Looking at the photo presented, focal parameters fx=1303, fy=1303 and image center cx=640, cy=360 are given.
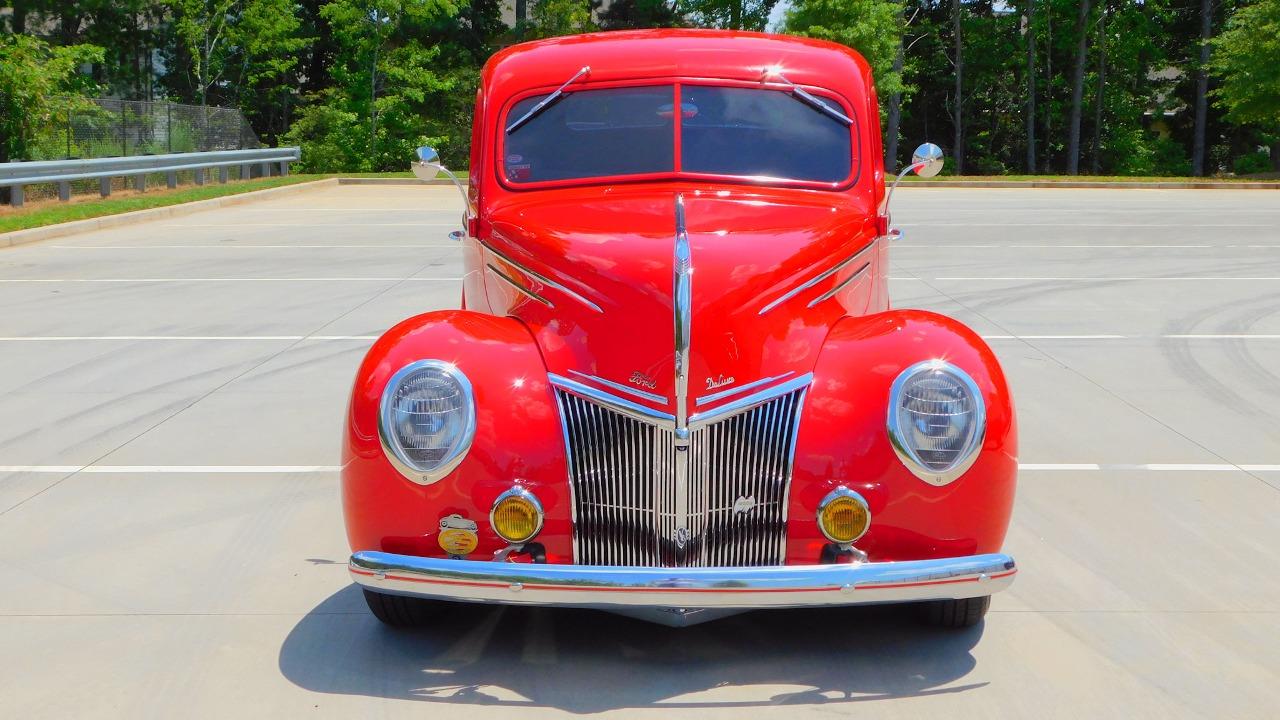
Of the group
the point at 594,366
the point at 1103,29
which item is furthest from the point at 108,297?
the point at 1103,29

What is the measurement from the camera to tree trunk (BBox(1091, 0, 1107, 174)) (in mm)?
50656

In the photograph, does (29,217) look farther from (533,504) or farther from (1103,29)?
(1103,29)

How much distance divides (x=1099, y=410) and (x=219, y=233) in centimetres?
1459

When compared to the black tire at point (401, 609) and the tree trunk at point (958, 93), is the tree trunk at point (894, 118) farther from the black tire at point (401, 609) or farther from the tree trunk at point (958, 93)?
the black tire at point (401, 609)

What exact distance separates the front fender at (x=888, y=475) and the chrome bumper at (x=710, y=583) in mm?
199

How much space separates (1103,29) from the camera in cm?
5084

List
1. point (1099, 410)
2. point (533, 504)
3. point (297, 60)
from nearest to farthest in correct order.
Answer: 1. point (533, 504)
2. point (1099, 410)
3. point (297, 60)

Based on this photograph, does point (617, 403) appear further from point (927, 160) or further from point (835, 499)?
point (927, 160)

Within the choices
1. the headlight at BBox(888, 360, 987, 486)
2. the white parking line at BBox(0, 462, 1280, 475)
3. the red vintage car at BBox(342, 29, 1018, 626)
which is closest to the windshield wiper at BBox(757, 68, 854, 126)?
the red vintage car at BBox(342, 29, 1018, 626)

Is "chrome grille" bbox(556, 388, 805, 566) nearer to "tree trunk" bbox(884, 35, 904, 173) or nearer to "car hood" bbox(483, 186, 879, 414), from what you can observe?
"car hood" bbox(483, 186, 879, 414)

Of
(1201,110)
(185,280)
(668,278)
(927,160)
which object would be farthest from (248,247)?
(1201,110)

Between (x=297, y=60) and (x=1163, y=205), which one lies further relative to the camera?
(x=297, y=60)

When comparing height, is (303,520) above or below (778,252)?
below

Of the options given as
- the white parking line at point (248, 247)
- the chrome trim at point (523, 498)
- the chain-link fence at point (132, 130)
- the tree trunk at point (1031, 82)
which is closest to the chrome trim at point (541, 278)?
the chrome trim at point (523, 498)
